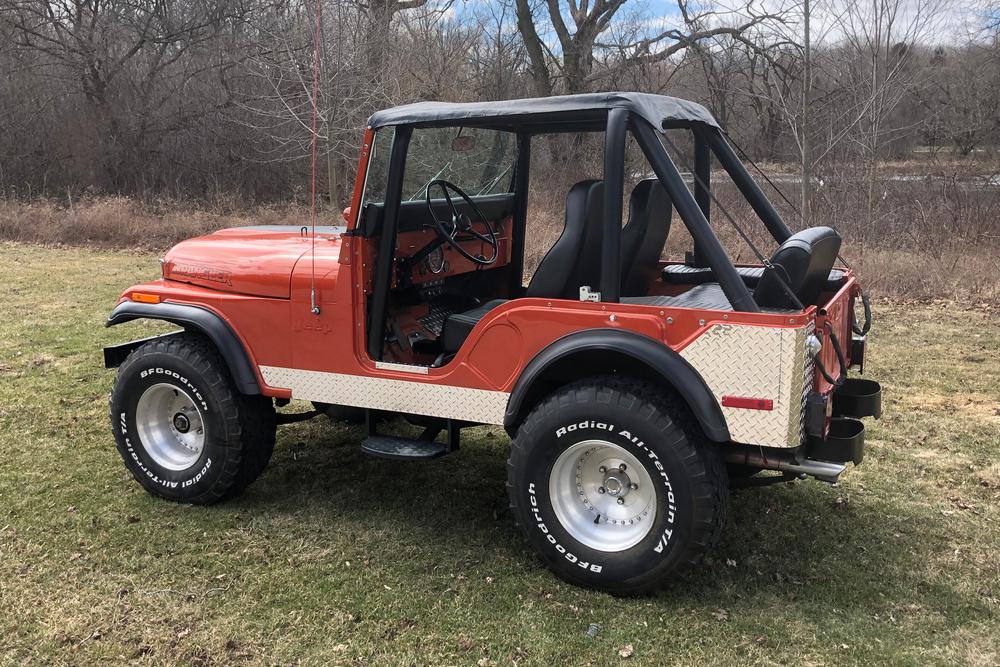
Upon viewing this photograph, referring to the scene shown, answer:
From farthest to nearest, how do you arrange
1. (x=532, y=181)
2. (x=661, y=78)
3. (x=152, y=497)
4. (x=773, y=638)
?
(x=661, y=78) < (x=532, y=181) < (x=152, y=497) < (x=773, y=638)

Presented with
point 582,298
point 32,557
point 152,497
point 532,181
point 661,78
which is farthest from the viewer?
point 661,78

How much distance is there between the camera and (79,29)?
2006 cm

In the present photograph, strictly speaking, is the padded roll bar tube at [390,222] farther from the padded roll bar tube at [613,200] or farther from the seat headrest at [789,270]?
the seat headrest at [789,270]

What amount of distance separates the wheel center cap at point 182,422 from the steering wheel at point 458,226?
1613mm

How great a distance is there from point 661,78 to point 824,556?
1698cm

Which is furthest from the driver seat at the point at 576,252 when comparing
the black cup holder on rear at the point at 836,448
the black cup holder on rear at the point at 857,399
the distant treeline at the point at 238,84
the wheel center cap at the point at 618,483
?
the distant treeline at the point at 238,84

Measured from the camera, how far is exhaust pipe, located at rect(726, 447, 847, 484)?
128 inches

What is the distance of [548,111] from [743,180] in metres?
1.32

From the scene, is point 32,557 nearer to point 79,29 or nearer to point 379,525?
point 379,525

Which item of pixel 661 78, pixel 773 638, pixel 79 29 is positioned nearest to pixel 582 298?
pixel 773 638

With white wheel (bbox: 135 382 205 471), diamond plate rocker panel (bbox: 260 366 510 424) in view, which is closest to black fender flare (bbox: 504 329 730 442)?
diamond plate rocker panel (bbox: 260 366 510 424)

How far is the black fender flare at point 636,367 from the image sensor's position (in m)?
3.19

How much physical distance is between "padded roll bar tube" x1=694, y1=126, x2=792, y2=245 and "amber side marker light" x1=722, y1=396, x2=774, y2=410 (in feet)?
4.81

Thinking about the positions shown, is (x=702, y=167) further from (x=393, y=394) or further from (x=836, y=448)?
(x=393, y=394)
